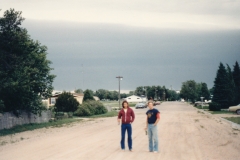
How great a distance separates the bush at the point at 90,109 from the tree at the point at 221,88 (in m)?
21.8

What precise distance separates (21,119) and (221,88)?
42.4m

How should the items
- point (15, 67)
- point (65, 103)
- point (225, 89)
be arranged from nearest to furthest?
point (15, 67) → point (65, 103) → point (225, 89)

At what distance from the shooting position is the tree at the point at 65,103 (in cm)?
4660

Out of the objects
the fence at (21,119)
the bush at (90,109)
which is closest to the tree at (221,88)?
the bush at (90,109)

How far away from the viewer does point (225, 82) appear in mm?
60625

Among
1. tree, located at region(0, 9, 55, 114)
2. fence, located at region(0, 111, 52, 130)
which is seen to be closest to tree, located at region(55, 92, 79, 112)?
fence, located at region(0, 111, 52, 130)

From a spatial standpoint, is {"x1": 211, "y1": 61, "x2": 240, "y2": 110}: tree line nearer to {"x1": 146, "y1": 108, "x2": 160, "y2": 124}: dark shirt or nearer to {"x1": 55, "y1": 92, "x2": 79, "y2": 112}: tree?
{"x1": 55, "y1": 92, "x2": 79, "y2": 112}: tree

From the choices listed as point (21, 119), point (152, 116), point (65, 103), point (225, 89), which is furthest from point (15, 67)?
point (225, 89)

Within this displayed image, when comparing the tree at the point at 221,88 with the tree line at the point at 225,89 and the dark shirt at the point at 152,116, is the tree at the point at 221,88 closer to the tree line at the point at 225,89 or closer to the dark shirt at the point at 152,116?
the tree line at the point at 225,89

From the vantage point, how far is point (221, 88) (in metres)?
61.7

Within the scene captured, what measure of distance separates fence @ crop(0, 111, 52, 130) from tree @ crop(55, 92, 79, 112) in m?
10.8

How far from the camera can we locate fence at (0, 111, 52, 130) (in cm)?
2550

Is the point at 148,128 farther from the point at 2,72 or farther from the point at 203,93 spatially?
the point at 203,93

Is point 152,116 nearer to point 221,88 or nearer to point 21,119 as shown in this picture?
point 21,119
